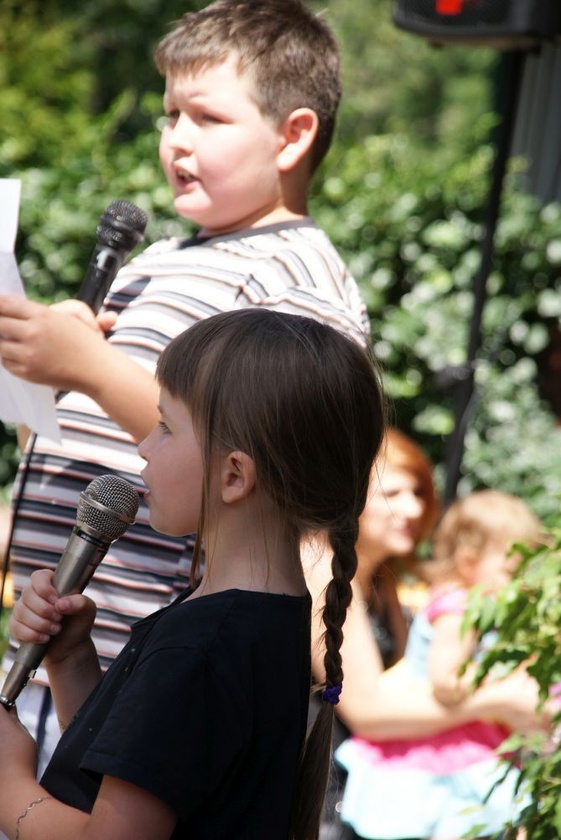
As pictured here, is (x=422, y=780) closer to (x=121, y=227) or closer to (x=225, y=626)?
(x=121, y=227)

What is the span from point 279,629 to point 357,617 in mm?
1488

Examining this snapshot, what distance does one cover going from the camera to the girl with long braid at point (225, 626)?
4.24ft

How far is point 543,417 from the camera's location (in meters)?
5.10

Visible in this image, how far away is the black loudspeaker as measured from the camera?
4.13m

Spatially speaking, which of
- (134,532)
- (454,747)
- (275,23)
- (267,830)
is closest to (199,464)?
(267,830)

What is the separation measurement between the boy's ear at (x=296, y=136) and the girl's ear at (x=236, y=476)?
92 centimetres

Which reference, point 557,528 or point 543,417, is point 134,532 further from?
point 543,417

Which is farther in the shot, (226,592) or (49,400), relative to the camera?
(49,400)

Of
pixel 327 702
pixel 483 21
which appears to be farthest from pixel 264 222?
pixel 483 21

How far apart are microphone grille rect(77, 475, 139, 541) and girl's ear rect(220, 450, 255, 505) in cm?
13

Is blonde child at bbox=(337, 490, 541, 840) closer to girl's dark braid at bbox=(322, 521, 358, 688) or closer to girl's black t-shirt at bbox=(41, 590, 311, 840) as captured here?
girl's dark braid at bbox=(322, 521, 358, 688)

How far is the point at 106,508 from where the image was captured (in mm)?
1438

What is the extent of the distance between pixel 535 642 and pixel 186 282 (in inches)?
34.0

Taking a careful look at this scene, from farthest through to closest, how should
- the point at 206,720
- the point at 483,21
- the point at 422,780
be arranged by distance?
the point at 483,21
the point at 422,780
the point at 206,720
